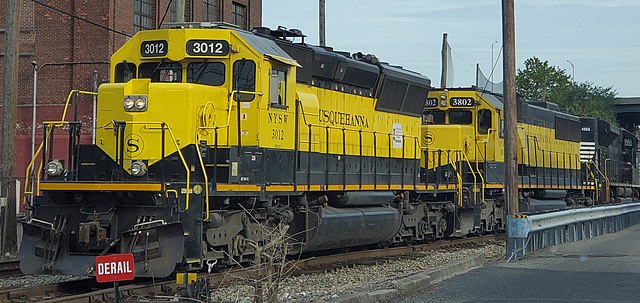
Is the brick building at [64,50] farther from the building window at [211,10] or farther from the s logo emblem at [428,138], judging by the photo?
the s logo emblem at [428,138]

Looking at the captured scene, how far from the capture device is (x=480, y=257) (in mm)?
15750

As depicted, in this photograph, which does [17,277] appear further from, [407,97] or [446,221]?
[446,221]

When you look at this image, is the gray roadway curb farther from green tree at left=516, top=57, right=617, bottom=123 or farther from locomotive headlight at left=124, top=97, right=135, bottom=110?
green tree at left=516, top=57, right=617, bottom=123

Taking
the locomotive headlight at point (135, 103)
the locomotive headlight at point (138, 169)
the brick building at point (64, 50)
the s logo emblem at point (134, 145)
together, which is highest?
the brick building at point (64, 50)

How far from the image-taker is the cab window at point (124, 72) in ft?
44.9

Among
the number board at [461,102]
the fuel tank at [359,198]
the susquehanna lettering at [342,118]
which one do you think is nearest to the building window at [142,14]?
the number board at [461,102]

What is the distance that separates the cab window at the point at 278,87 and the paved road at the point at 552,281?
12.9ft

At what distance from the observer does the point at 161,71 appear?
1352 centimetres

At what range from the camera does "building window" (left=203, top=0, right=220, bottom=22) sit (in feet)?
111

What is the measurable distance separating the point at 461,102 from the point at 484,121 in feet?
2.75

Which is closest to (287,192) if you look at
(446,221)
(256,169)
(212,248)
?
(256,169)

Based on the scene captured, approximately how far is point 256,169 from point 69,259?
10.4 ft

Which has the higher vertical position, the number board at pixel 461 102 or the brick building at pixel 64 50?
the brick building at pixel 64 50

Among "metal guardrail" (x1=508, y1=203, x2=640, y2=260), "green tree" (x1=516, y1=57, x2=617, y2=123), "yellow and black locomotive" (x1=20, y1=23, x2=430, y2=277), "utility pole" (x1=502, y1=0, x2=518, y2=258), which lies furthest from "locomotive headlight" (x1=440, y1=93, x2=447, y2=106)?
"green tree" (x1=516, y1=57, x2=617, y2=123)
